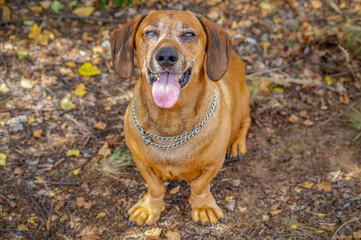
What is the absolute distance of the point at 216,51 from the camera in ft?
9.37

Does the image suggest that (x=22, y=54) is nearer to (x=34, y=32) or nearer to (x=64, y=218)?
(x=34, y=32)

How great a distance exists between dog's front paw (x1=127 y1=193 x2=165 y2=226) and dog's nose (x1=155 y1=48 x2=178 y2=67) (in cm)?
147

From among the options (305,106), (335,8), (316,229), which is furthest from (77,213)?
(335,8)

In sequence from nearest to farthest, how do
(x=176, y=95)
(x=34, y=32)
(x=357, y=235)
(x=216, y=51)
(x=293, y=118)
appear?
(x=176, y=95) < (x=216, y=51) < (x=357, y=235) < (x=293, y=118) < (x=34, y=32)

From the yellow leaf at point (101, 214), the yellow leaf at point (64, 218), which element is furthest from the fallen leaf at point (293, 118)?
the yellow leaf at point (64, 218)

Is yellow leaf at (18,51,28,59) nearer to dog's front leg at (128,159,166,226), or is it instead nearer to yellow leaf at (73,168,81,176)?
yellow leaf at (73,168,81,176)

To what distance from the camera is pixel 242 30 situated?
5.58 m

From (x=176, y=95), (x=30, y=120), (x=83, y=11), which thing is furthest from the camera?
→ (x=83, y=11)

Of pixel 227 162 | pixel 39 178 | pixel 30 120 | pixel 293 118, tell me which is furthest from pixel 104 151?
pixel 293 118

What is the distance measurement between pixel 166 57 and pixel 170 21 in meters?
0.41

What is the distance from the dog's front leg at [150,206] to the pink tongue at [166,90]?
3.01ft

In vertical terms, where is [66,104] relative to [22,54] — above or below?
below

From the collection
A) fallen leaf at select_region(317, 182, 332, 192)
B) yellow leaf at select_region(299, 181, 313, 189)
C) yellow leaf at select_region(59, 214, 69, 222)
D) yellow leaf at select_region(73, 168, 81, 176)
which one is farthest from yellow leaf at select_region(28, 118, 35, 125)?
fallen leaf at select_region(317, 182, 332, 192)

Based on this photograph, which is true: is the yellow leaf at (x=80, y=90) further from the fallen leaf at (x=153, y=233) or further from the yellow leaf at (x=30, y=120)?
the fallen leaf at (x=153, y=233)
